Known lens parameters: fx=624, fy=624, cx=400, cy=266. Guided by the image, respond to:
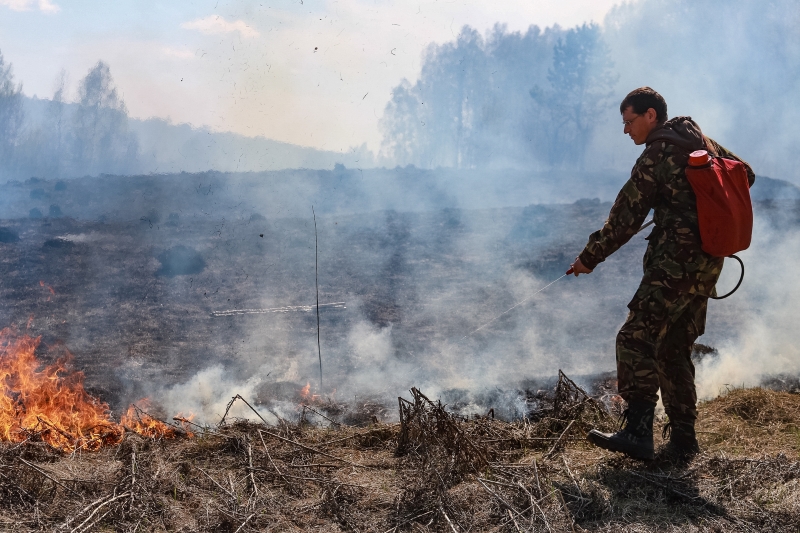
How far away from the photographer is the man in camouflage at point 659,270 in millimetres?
3570

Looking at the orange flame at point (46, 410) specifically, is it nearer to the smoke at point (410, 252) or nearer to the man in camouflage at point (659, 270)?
the smoke at point (410, 252)

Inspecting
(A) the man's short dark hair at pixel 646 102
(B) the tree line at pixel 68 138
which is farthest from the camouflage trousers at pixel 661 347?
(B) the tree line at pixel 68 138

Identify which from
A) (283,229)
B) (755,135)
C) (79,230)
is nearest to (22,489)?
(283,229)

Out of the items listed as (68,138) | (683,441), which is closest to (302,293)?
(683,441)

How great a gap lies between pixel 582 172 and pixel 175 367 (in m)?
26.9

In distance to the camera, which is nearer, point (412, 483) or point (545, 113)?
point (412, 483)

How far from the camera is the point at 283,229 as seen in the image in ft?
50.3

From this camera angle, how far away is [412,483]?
3.39 metres

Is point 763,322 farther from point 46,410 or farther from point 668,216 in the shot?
point 46,410

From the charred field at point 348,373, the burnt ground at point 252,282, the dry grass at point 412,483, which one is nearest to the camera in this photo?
the dry grass at point 412,483

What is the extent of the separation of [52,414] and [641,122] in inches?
197

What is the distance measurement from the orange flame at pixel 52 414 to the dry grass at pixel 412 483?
0.37 metres

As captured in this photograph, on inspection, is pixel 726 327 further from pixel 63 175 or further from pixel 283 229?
pixel 63 175

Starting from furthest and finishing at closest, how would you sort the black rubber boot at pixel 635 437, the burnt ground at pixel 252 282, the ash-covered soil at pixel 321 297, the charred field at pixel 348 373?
the burnt ground at pixel 252 282 < the ash-covered soil at pixel 321 297 < the black rubber boot at pixel 635 437 < the charred field at pixel 348 373
